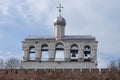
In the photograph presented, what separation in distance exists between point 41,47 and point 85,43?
4.03 meters

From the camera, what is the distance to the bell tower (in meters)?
41.0

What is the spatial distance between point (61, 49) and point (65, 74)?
58.5 feet

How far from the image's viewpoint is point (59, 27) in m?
41.3

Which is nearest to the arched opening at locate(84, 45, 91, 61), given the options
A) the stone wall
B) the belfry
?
the belfry

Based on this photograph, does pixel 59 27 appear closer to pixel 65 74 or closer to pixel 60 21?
pixel 60 21

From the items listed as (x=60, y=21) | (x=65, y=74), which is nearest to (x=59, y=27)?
(x=60, y=21)

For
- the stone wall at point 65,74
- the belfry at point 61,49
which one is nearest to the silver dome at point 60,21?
the belfry at point 61,49

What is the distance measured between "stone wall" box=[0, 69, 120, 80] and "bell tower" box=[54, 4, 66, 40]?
16.4m

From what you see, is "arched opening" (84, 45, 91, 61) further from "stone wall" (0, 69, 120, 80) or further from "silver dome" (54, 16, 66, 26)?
"stone wall" (0, 69, 120, 80)

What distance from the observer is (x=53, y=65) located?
41.0 meters

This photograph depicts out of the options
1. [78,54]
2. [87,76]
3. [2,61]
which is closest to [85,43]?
[78,54]

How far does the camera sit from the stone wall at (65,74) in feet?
79.8

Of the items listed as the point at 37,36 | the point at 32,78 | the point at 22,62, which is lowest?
the point at 32,78

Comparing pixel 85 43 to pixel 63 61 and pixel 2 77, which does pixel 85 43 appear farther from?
pixel 2 77
